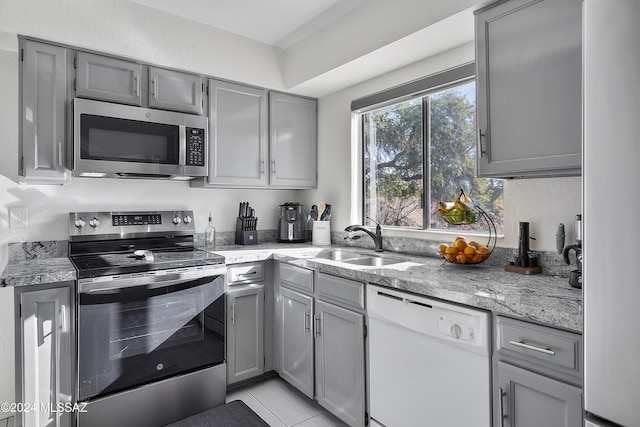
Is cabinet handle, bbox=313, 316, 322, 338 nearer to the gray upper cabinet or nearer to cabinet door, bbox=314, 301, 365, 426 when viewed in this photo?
cabinet door, bbox=314, 301, 365, 426

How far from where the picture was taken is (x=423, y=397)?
5.12 feet

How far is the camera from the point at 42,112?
2.07 meters

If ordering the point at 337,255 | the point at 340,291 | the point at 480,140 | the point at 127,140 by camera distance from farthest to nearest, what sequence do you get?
1. the point at 337,255
2. the point at 127,140
3. the point at 340,291
4. the point at 480,140

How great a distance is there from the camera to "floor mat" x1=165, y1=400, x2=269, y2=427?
1987mm

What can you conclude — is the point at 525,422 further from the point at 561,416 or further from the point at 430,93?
the point at 430,93

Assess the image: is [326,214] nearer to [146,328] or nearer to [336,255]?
[336,255]

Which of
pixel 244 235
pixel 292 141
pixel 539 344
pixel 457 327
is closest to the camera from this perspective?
pixel 539 344

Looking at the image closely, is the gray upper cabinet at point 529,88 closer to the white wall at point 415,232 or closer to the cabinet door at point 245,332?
the white wall at point 415,232

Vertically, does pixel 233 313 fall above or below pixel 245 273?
below

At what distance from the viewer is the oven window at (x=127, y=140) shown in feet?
7.14

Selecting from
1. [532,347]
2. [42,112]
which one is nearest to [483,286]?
[532,347]

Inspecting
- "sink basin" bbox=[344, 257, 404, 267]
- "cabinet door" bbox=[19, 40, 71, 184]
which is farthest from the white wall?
"cabinet door" bbox=[19, 40, 71, 184]

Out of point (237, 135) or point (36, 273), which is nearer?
point (36, 273)

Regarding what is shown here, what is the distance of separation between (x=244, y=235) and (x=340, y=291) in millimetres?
1209
